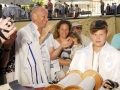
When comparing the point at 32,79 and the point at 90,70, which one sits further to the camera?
the point at 32,79

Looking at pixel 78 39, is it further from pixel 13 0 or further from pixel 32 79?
pixel 13 0

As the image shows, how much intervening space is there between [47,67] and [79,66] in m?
0.75

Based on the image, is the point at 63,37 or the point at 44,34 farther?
the point at 63,37

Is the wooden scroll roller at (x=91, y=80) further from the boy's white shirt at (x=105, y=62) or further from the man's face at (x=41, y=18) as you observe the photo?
the man's face at (x=41, y=18)

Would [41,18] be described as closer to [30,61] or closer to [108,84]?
[30,61]

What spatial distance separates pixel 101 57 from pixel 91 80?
0.27 m

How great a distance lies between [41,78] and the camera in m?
2.21

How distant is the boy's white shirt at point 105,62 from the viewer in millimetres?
1527

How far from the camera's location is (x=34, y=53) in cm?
221

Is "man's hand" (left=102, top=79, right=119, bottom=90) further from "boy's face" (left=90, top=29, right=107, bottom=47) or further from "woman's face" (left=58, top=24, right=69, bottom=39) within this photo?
"woman's face" (left=58, top=24, right=69, bottom=39)

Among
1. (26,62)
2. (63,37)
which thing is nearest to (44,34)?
(26,62)

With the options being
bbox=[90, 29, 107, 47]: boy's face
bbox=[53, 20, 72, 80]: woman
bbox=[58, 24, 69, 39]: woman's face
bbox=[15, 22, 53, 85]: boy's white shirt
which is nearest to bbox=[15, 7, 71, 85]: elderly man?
bbox=[15, 22, 53, 85]: boy's white shirt

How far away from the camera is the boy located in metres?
1.53

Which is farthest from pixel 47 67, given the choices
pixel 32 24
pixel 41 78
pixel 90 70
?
pixel 90 70
